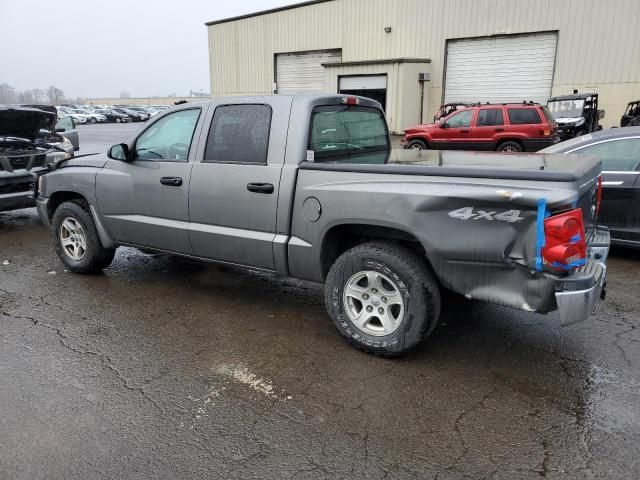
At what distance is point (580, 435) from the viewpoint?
2.80 m

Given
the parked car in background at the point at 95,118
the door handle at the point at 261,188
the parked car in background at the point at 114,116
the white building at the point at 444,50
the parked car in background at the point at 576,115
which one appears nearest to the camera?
the door handle at the point at 261,188

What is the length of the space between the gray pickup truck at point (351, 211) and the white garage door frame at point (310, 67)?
23035mm

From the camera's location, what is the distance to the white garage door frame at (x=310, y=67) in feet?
88.9

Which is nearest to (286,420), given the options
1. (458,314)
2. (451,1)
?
(458,314)

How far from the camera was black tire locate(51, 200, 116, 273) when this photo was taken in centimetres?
525

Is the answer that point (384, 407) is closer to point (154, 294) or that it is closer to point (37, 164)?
point (154, 294)

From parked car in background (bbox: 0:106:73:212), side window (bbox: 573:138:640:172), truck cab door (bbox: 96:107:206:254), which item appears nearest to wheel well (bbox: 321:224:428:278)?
truck cab door (bbox: 96:107:206:254)

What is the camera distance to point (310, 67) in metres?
28.1

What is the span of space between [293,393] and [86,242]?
3.20 m

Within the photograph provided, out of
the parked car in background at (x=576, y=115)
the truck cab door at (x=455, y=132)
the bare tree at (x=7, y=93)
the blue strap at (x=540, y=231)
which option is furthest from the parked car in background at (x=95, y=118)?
the bare tree at (x=7, y=93)

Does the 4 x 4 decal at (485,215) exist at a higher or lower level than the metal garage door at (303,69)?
lower

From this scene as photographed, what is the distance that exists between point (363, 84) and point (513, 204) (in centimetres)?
2239

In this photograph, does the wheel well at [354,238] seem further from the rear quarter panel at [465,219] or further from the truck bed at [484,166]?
the truck bed at [484,166]

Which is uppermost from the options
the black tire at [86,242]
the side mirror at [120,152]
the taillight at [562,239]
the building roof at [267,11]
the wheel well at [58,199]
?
the building roof at [267,11]
